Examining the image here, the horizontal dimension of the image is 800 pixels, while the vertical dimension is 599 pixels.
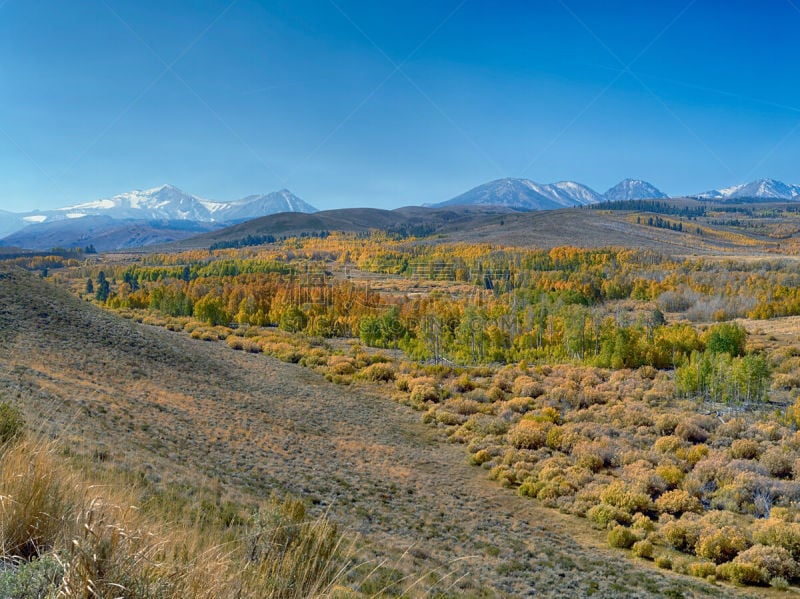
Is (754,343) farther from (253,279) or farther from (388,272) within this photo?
(388,272)

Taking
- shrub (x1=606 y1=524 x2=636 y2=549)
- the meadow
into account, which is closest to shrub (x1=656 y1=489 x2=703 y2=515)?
the meadow

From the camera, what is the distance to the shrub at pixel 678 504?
20.8m

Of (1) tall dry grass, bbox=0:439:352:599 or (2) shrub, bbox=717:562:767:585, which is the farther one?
(2) shrub, bbox=717:562:767:585

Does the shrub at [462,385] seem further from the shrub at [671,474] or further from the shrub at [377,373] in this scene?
the shrub at [671,474]

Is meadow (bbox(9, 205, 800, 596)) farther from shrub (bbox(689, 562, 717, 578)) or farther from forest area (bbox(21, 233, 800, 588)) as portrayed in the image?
forest area (bbox(21, 233, 800, 588))

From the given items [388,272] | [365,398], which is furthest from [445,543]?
[388,272]

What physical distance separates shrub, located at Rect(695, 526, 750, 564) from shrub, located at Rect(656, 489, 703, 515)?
3.37 metres

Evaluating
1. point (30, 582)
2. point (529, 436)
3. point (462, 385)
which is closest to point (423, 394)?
point (462, 385)

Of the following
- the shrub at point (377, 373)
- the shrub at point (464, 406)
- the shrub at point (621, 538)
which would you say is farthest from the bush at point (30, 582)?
the shrub at point (377, 373)

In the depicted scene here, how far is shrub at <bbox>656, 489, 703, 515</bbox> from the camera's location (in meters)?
20.8

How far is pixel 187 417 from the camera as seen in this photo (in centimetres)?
2467

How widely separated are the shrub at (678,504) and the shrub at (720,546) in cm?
337

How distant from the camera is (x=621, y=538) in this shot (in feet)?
60.1

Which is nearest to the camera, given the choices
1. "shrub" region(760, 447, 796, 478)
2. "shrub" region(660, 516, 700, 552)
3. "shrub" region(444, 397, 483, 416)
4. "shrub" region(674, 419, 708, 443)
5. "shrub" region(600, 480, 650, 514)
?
"shrub" region(660, 516, 700, 552)
